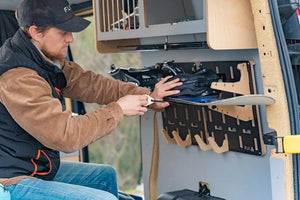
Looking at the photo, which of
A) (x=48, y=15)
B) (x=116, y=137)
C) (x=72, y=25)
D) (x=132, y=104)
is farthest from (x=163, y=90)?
(x=116, y=137)

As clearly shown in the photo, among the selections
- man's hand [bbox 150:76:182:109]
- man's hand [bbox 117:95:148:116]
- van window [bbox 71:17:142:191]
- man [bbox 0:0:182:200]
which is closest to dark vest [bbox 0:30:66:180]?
man [bbox 0:0:182:200]

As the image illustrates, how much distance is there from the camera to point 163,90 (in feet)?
8.80

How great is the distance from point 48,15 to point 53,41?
13cm

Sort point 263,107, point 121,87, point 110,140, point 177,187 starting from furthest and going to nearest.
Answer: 1. point 110,140
2. point 177,187
3. point 121,87
4. point 263,107

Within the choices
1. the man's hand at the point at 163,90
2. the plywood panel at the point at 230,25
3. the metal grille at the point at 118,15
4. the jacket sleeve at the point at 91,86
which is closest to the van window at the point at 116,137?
the metal grille at the point at 118,15

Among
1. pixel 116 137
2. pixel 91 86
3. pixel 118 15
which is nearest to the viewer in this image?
pixel 91 86

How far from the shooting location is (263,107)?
2559 millimetres

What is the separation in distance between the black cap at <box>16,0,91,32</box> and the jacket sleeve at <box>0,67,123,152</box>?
26 cm

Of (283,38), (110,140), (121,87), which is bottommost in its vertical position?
(110,140)

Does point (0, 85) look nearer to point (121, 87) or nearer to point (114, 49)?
point (121, 87)

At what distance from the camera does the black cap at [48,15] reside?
2410 millimetres

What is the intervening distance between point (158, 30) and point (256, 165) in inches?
34.3

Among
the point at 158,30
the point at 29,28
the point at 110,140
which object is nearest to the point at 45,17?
the point at 29,28

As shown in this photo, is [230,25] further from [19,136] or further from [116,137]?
[116,137]
